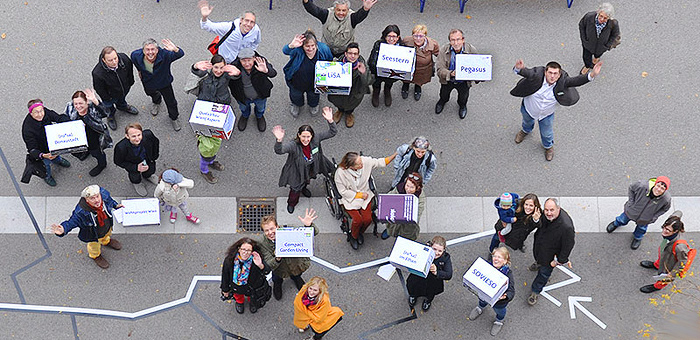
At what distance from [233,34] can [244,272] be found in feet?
11.8

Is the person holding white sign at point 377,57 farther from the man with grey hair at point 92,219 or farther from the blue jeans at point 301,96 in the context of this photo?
the man with grey hair at point 92,219

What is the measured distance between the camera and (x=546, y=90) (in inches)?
437

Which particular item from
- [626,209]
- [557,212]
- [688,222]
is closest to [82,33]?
[557,212]

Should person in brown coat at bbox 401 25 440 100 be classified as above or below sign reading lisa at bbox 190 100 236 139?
above

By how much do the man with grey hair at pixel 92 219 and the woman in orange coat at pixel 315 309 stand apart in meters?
2.88

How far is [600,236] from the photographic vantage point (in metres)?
11.5

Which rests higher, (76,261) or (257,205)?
(257,205)

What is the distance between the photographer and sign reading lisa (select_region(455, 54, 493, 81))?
1117cm

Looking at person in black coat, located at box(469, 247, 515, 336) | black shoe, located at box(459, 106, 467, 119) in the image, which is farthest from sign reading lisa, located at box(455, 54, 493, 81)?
person in black coat, located at box(469, 247, 515, 336)

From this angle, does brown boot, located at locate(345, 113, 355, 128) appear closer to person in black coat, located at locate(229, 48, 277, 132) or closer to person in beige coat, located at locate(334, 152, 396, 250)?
person in black coat, located at locate(229, 48, 277, 132)

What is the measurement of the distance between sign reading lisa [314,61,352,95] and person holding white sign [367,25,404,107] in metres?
0.56

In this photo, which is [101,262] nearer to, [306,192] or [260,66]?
[306,192]

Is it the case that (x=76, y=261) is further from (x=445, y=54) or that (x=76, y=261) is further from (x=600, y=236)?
(x=600, y=236)

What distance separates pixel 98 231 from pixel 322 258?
323cm
